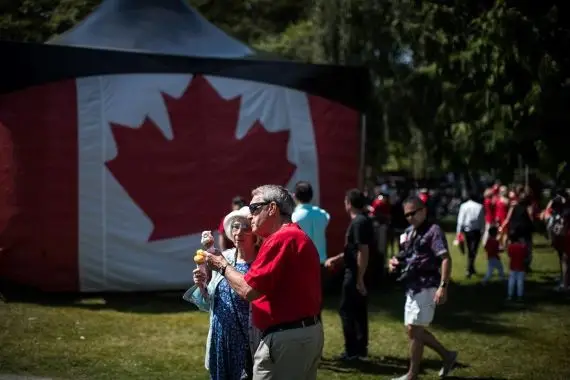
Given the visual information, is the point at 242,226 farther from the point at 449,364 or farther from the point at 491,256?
the point at 491,256

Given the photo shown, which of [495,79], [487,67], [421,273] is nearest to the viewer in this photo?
[421,273]

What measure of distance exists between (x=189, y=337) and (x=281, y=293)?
5263 millimetres

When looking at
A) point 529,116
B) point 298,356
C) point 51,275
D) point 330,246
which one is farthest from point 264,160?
point 298,356

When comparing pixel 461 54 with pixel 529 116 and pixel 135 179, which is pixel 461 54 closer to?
pixel 529 116

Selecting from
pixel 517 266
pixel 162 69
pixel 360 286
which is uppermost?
pixel 162 69

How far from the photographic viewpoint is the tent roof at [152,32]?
1303 centimetres

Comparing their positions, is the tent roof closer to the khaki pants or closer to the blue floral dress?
the blue floral dress

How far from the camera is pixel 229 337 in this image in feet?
17.1

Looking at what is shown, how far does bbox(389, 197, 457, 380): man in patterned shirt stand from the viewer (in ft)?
24.6

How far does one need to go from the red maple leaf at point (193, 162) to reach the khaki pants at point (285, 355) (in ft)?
25.5

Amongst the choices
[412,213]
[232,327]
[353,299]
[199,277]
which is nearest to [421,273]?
[412,213]

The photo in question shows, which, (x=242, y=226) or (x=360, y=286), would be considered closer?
(x=242, y=226)

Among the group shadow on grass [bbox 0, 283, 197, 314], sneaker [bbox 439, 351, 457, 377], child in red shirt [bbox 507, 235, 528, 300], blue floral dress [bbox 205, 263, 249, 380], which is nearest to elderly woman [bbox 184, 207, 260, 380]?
blue floral dress [bbox 205, 263, 249, 380]

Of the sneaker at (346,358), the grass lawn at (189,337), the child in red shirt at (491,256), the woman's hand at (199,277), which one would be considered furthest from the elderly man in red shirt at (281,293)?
the child in red shirt at (491,256)
